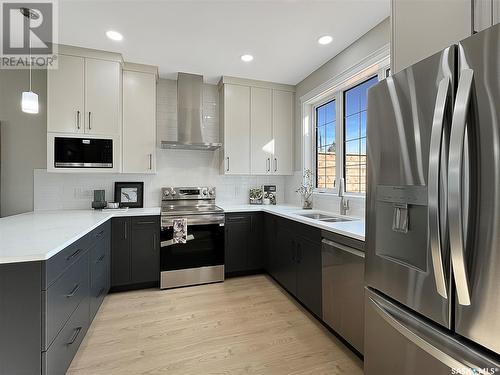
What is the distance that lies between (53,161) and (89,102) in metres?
0.76

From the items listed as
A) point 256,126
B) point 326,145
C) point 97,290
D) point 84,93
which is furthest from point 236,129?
point 97,290

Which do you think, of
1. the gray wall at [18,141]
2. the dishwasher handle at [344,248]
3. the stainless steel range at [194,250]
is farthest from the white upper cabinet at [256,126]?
the gray wall at [18,141]

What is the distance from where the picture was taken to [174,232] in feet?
9.78

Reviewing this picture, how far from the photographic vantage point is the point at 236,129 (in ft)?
11.9

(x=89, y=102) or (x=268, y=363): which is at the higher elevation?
(x=89, y=102)

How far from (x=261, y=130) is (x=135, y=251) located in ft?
7.61

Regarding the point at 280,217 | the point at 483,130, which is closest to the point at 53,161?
the point at 280,217

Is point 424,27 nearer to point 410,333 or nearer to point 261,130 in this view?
point 410,333

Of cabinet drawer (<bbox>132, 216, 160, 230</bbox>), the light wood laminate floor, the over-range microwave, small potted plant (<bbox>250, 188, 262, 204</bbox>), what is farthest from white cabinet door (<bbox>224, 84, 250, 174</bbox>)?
the light wood laminate floor

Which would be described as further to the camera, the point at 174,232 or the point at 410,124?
the point at 174,232

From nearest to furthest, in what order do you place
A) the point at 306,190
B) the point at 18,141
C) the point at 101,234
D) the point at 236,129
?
the point at 101,234, the point at 18,141, the point at 306,190, the point at 236,129

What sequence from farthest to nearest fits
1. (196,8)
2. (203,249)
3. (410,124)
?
1. (203,249)
2. (196,8)
3. (410,124)

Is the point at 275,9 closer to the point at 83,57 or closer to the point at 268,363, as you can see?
the point at 83,57

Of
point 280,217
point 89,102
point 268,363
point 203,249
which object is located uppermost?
point 89,102
